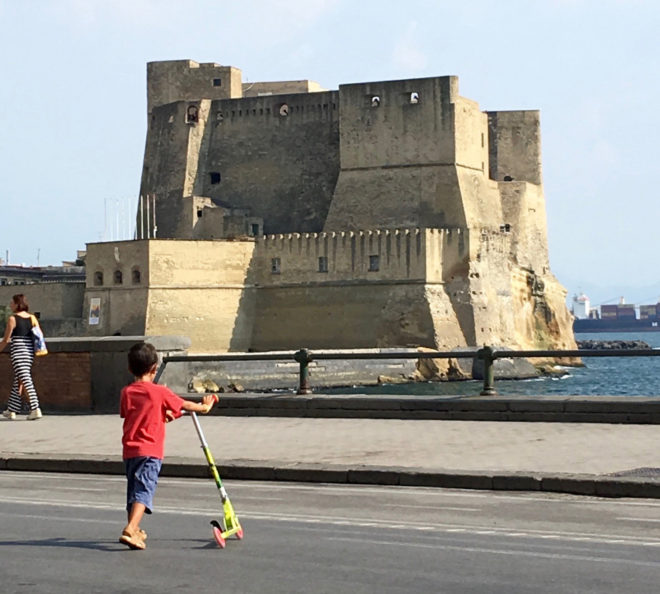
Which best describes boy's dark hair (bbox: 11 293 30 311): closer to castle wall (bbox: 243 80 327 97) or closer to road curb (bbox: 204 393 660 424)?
road curb (bbox: 204 393 660 424)

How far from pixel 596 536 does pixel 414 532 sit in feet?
3.14

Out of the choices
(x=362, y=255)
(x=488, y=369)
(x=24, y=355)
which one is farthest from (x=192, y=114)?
(x=488, y=369)

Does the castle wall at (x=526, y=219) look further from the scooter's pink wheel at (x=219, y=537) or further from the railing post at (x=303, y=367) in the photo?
the scooter's pink wheel at (x=219, y=537)

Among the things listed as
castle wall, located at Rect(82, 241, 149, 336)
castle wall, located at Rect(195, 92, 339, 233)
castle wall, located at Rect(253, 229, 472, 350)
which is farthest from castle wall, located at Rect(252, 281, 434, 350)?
castle wall, located at Rect(195, 92, 339, 233)

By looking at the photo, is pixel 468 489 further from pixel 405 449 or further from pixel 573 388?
pixel 573 388

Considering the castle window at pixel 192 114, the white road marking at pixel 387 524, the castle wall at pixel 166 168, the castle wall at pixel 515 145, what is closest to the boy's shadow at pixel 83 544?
the white road marking at pixel 387 524

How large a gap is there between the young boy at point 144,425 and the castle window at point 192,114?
53371 mm

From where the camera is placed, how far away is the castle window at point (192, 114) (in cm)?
6003

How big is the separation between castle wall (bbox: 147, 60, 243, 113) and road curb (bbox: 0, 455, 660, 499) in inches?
2037

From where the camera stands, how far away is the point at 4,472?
10898 mm

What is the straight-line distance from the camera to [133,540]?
703 centimetres

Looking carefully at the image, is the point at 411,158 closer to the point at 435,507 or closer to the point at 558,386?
the point at 558,386

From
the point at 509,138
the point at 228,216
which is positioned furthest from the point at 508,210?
the point at 228,216

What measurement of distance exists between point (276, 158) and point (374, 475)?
166 feet
